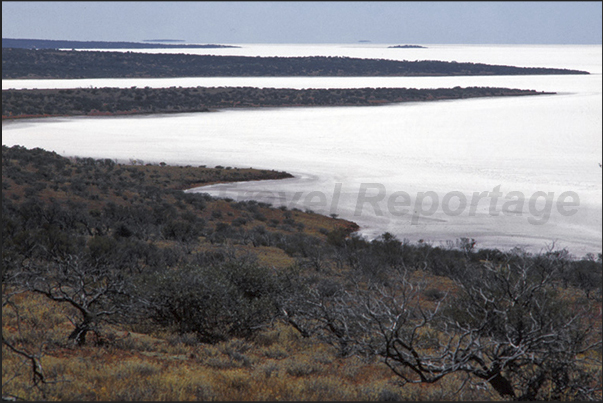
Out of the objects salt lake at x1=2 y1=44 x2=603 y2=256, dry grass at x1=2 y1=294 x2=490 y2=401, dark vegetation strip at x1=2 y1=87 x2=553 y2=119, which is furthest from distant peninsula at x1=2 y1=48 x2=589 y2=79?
dry grass at x1=2 y1=294 x2=490 y2=401

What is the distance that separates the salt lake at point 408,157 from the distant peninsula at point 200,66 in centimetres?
5671

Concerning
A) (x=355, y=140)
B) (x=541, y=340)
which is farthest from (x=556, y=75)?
(x=541, y=340)

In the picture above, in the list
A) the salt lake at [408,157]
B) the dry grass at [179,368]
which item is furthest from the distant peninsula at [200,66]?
the dry grass at [179,368]

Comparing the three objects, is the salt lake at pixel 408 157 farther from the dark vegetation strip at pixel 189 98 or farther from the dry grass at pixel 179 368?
the dry grass at pixel 179 368

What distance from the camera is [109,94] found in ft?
230

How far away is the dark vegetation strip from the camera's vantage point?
59.0 m

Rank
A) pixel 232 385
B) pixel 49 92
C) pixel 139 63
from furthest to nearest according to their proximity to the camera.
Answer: pixel 139 63 < pixel 49 92 < pixel 232 385

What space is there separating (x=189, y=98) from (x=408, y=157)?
43.4 meters

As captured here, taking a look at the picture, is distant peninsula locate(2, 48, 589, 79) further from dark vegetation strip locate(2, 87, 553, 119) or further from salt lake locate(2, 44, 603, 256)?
salt lake locate(2, 44, 603, 256)

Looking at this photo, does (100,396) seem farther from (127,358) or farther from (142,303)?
(142,303)

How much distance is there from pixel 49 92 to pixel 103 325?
2647 inches

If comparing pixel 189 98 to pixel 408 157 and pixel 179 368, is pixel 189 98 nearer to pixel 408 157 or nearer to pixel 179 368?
pixel 408 157

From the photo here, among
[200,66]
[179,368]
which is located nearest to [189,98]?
[200,66]

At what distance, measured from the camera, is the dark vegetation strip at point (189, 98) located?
194ft
